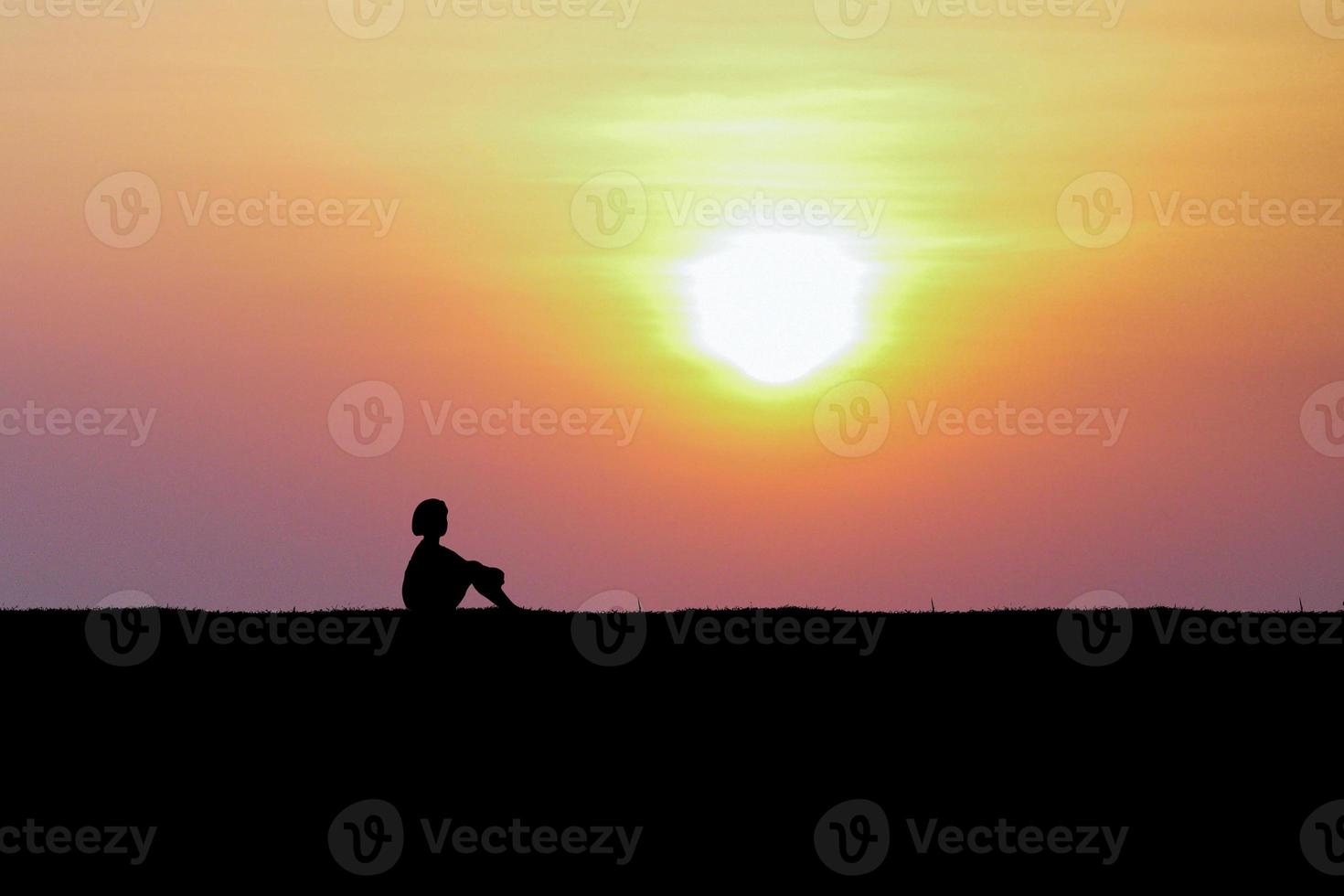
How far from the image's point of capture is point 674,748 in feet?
52.5

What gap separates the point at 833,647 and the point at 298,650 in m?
5.14

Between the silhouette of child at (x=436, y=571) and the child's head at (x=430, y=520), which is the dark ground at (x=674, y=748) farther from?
the child's head at (x=430, y=520)

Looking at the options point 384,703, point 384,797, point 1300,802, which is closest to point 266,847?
point 384,797

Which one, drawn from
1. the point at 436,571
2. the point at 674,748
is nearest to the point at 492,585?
the point at 436,571

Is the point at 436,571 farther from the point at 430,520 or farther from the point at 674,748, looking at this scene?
the point at 674,748

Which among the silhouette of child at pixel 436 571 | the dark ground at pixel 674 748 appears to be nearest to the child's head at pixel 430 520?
the silhouette of child at pixel 436 571

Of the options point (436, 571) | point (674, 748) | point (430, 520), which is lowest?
point (674, 748)

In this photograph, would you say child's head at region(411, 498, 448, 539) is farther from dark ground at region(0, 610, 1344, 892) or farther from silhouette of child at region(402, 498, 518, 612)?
dark ground at region(0, 610, 1344, 892)

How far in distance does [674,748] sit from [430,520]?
174 inches

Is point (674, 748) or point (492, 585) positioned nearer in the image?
point (674, 748)

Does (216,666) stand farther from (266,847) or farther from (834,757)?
(834,757)

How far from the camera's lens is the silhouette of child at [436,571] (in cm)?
1909

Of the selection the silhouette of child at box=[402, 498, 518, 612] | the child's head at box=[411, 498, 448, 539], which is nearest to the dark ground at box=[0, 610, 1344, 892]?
the silhouette of child at box=[402, 498, 518, 612]

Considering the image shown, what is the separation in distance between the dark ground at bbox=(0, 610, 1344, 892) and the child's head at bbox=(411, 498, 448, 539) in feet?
2.98
